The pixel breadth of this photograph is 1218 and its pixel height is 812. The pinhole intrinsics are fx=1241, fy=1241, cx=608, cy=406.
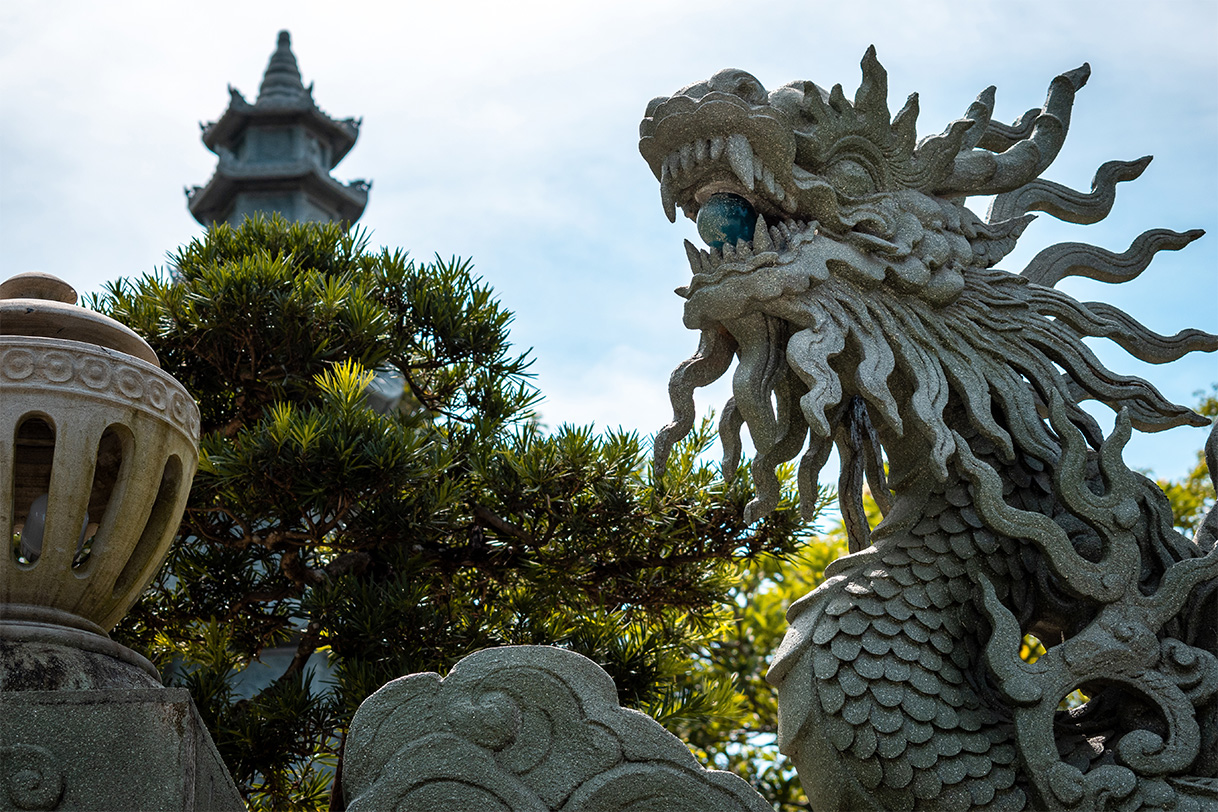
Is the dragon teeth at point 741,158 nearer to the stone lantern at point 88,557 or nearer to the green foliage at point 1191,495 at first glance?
the stone lantern at point 88,557

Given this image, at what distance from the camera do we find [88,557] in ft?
8.33

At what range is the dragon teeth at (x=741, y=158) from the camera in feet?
8.23

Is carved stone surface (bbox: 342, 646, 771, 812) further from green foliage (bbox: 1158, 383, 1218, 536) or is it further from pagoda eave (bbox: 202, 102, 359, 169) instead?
pagoda eave (bbox: 202, 102, 359, 169)

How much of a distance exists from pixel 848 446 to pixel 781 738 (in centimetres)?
67

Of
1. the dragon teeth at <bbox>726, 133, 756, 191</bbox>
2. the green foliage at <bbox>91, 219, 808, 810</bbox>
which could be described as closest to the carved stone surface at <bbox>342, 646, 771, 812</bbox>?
the dragon teeth at <bbox>726, 133, 756, 191</bbox>

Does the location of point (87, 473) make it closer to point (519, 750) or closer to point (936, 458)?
point (519, 750)

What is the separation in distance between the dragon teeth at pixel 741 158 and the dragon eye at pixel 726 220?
0.07 meters

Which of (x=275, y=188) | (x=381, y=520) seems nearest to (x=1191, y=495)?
(x=381, y=520)

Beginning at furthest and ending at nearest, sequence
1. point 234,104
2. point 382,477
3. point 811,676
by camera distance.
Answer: point 234,104
point 382,477
point 811,676

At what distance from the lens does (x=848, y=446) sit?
270 cm

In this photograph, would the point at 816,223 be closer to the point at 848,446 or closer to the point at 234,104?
the point at 848,446

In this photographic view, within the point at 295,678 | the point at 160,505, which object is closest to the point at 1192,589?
the point at 160,505

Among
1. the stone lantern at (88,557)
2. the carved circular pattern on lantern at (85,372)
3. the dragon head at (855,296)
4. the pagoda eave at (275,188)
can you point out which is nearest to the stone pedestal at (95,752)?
the stone lantern at (88,557)

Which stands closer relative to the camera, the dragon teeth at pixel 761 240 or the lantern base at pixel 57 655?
the lantern base at pixel 57 655
